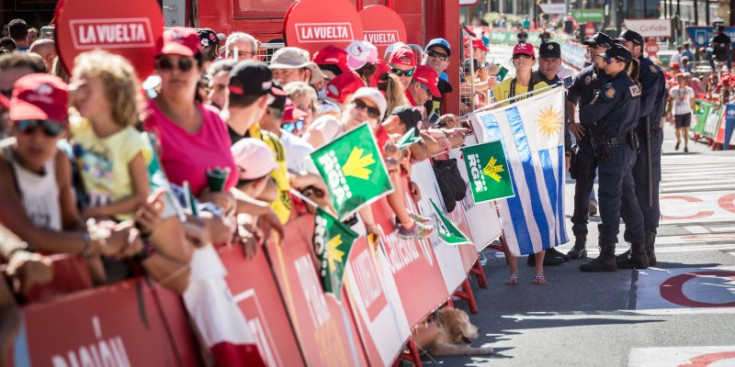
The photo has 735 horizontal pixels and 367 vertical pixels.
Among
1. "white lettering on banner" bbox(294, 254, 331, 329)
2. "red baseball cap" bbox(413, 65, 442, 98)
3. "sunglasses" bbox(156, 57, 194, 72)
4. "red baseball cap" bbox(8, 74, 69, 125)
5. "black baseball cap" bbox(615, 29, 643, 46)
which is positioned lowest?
"white lettering on banner" bbox(294, 254, 331, 329)

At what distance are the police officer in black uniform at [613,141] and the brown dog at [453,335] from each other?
11.2ft

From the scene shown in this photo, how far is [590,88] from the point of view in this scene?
1209 centimetres

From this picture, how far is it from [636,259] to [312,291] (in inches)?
266

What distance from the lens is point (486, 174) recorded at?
10961 mm

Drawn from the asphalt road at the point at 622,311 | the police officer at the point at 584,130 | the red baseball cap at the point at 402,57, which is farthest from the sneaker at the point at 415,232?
the police officer at the point at 584,130

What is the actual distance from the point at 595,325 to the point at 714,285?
7.04 ft

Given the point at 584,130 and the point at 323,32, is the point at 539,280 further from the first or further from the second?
the point at 323,32

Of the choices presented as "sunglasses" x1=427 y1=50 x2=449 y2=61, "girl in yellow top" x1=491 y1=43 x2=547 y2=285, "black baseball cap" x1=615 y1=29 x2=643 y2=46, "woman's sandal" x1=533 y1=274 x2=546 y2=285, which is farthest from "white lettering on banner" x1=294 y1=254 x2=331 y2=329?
"girl in yellow top" x1=491 y1=43 x2=547 y2=285

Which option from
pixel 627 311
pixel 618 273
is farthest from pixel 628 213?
pixel 627 311

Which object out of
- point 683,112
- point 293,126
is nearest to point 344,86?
point 293,126

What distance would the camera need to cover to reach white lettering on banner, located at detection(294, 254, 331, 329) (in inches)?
235

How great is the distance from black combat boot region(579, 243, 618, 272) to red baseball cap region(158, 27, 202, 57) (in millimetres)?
7107

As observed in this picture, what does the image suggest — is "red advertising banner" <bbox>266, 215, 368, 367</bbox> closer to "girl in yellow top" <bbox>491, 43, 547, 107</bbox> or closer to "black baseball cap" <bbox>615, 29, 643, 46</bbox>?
"black baseball cap" <bbox>615, 29, 643, 46</bbox>

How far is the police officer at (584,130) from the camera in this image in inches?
474
